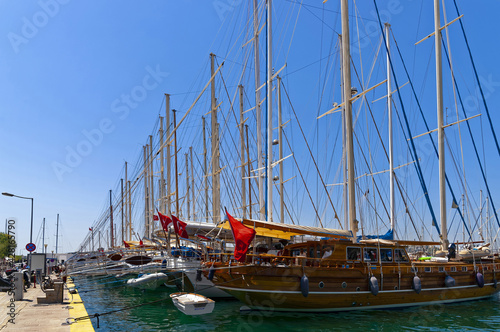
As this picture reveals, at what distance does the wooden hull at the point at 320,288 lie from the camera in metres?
17.4

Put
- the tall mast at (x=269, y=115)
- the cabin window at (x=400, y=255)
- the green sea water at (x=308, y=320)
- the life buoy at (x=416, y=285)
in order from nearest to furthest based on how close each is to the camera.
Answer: the green sea water at (x=308, y=320), the life buoy at (x=416, y=285), the cabin window at (x=400, y=255), the tall mast at (x=269, y=115)

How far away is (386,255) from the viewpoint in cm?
2034

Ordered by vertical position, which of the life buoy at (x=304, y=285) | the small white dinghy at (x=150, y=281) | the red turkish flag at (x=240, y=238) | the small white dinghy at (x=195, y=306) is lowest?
the small white dinghy at (x=150, y=281)

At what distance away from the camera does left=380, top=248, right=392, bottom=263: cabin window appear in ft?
66.1

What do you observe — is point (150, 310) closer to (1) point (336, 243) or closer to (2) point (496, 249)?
(1) point (336, 243)

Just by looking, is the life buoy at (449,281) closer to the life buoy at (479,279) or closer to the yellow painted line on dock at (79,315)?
the life buoy at (479,279)

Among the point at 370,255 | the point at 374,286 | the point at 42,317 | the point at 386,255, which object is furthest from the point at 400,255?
the point at 42,317

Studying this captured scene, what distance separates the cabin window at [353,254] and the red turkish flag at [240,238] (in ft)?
17.6

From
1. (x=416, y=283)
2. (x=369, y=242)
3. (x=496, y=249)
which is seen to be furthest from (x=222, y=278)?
(x=496, y=249)

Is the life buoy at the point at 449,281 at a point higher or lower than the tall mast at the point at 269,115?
lower

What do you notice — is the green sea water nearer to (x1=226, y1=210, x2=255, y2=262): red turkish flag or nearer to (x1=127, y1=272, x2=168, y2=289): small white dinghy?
(x1=226, y1=210, x2=255, y2=262): red turkish flag

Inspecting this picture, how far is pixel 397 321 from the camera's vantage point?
17.6 metres

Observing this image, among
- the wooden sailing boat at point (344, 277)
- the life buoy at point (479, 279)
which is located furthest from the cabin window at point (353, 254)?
the life buoy at point (479, 279)

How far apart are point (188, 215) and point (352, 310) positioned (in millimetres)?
28446
